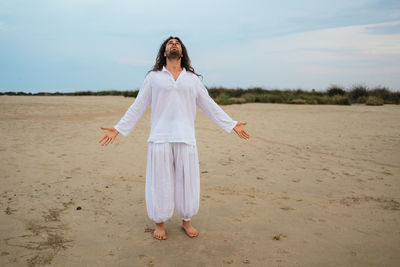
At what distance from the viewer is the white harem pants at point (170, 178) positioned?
3348 mm

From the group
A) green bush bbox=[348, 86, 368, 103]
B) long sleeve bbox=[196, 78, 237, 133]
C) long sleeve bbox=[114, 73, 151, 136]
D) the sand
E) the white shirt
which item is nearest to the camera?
the sand

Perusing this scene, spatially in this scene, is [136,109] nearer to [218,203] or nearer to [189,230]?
[189,230]

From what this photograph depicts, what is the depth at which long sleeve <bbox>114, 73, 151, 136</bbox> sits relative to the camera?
345cm

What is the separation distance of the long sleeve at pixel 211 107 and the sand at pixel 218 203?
3.88ft

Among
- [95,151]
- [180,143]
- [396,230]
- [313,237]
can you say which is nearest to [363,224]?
[396,230]

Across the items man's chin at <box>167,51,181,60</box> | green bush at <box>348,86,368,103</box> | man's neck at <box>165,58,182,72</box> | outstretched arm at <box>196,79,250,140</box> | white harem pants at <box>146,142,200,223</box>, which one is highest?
green bush at <box>348,86,368,103</box>

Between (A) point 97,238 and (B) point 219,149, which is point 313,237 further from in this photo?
(B) point 219,149

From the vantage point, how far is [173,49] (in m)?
3.37

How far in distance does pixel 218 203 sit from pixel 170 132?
5.36 feet

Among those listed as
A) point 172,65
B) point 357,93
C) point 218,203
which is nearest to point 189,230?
point 218,203

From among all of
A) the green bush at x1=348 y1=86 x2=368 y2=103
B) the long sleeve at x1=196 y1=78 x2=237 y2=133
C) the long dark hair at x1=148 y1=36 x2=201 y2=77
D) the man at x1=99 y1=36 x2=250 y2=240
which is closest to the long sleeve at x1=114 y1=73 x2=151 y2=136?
the man at x1=99 y1=36 x2=250 y2=240

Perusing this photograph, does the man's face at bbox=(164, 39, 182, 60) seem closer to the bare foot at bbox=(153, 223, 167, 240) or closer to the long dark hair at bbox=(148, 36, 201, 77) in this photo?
the long dark hair at bbox=(148, 36, 201, 77)

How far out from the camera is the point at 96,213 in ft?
13.6

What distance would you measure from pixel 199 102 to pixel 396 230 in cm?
263
